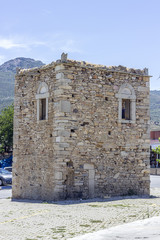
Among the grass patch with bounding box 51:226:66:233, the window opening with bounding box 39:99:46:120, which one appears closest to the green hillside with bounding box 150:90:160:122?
the window opening with bounding box 39:99:46:120

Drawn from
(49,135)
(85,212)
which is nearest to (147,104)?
(49,135)

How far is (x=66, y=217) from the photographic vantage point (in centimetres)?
1113

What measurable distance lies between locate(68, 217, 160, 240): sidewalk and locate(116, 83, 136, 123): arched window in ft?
25.0

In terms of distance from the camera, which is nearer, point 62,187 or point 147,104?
point 62,187

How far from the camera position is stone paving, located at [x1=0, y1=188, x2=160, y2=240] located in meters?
9.15

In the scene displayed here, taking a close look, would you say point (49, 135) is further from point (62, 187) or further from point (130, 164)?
point (130, 164)

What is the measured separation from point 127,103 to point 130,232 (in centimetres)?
909

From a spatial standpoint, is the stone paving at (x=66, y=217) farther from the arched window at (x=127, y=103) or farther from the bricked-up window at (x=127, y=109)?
the bricked-up window at (x=127, y=109)

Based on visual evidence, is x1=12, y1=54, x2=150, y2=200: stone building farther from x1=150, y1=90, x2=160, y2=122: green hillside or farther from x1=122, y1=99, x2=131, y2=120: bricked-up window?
x1=150, y1=90, x2=160, y2=122: green hillside

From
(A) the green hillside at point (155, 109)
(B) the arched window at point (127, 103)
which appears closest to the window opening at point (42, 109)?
(B) the arched window at point (127, 103)

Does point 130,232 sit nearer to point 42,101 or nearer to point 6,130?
point 42,101

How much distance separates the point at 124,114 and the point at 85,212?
20.4 ft

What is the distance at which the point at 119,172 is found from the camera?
16.5 m

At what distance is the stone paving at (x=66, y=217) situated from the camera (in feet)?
30.0
